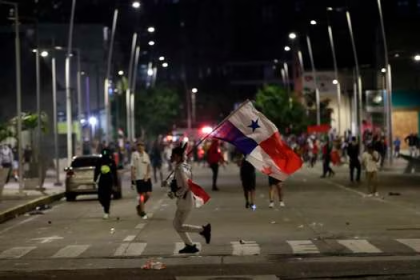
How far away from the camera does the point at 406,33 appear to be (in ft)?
280

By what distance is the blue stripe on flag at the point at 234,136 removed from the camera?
1463 centimetres

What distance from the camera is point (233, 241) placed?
16.2 m

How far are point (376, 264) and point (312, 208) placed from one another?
36.3 feet

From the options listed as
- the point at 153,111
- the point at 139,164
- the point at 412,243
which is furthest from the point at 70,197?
the point at 153,111

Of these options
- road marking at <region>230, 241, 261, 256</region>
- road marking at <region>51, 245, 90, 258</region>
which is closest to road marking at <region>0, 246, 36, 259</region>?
road marking at <region>51, 245, 90, 258</region>

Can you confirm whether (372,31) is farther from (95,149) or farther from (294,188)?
(294,188)

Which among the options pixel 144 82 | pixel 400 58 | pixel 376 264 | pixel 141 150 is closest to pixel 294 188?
pixel 141 150

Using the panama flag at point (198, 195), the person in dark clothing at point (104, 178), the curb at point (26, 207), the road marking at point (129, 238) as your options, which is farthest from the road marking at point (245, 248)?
the curb at point (26, 207)

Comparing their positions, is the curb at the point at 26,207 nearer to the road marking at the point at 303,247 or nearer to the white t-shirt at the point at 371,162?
the road marking at the point at 303,247

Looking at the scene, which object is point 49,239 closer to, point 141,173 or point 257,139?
point 141,173

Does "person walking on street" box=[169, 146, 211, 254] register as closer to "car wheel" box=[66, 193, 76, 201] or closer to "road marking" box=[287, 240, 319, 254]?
"road marking" box=[287, 240, 319, 254]

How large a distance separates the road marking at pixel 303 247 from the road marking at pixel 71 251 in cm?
345

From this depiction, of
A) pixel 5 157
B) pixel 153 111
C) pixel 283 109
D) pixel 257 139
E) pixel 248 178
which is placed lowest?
Answer: pixel 248 178

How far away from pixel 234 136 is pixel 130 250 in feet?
8.41
